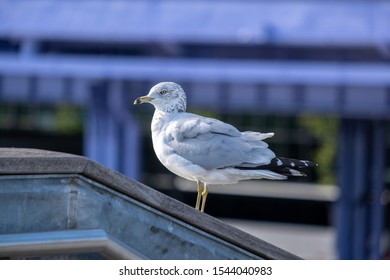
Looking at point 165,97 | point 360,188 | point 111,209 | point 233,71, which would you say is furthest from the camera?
point 360,188

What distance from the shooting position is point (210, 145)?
301 inches

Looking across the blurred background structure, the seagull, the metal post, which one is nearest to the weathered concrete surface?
the seagull

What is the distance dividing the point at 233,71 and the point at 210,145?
1878 centimetres

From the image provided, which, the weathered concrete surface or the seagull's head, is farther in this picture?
the seagull's head

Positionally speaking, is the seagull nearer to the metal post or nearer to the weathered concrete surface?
the weathered concrete surface

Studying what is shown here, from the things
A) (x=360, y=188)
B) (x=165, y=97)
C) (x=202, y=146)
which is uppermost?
(x=165, y=97)

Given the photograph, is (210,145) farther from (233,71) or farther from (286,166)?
(233,71)

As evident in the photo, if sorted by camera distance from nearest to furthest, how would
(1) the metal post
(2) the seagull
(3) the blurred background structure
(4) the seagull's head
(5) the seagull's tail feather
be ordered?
1. (5) the seagull's tail feather
2. (2) the seagull
3. (4) the seagull's head
4. (3) the blurred background structure
5. (1) the metal post

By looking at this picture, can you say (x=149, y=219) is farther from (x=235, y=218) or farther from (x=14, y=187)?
(x=235, y=218)

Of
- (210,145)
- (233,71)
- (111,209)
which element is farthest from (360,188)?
(111,209)

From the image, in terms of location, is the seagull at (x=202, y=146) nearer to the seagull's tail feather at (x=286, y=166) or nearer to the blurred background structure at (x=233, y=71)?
the seagull's tail feather at (x=286, y=166)

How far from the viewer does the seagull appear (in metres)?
7.58
